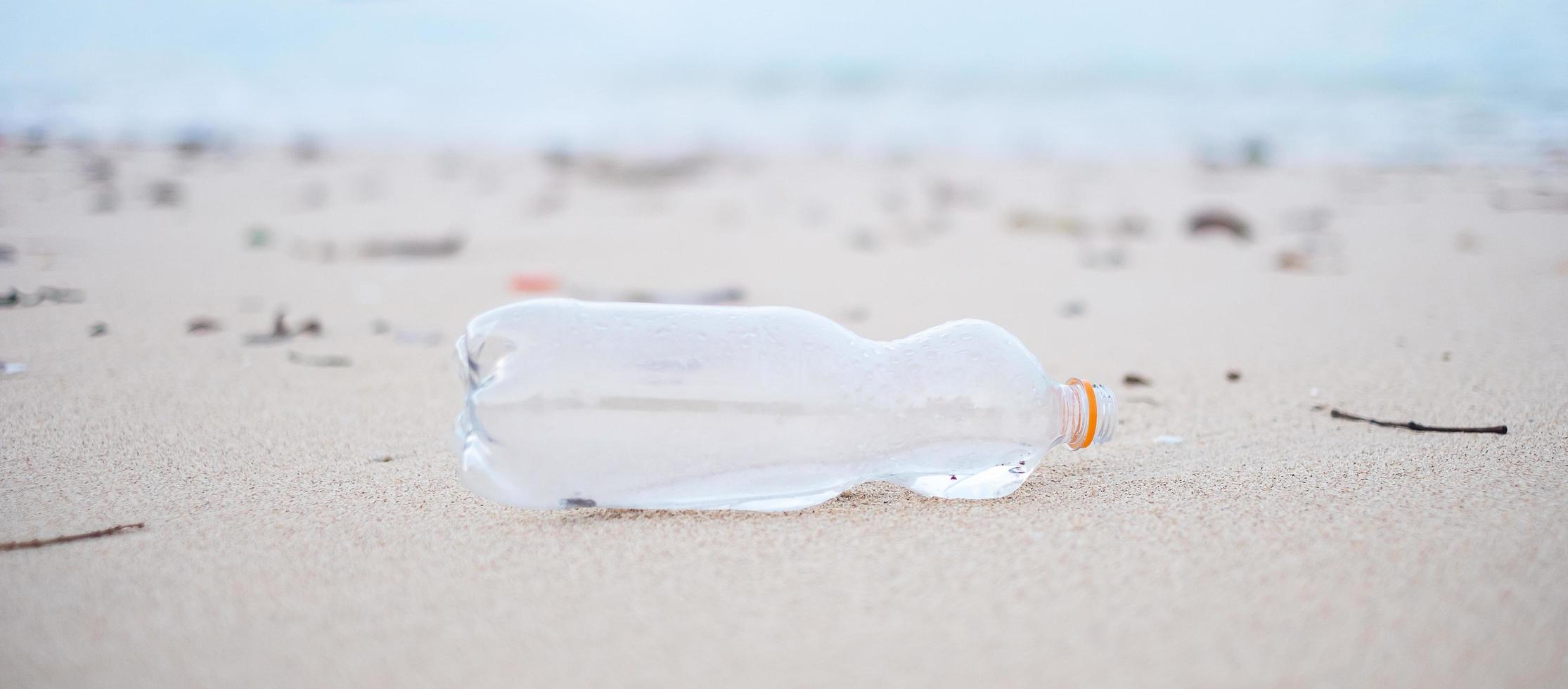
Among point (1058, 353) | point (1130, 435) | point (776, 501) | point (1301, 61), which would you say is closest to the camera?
point (776, 501)

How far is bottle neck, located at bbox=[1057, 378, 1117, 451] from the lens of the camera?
4.56ft

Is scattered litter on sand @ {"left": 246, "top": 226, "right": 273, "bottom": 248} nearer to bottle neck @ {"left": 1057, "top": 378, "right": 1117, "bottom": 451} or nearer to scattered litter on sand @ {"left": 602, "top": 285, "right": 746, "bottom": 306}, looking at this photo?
scattered litter on sand @ {"left": 602, "top": 285, "right": 746, "bottom": 306}

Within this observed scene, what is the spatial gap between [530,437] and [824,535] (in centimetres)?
42

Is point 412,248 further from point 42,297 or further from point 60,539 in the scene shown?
point 60,539

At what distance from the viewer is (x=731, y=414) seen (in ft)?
4.58

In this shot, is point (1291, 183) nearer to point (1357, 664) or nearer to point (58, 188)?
point (1357, 664)

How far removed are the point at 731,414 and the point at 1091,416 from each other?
0.49 metres

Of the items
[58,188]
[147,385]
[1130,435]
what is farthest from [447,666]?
[58,188]

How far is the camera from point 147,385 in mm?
2020

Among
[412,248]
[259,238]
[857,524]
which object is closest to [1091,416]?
[857,524]

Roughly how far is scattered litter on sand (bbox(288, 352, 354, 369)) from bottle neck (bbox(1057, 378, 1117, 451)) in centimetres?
165

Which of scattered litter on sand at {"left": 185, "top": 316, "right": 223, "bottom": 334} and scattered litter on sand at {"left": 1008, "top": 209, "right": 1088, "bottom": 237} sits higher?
scattered litter on sand at {"left": 1008, "top": 209, "right": 1088, "bottom": 237}

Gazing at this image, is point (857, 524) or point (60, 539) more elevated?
point (857, 524)

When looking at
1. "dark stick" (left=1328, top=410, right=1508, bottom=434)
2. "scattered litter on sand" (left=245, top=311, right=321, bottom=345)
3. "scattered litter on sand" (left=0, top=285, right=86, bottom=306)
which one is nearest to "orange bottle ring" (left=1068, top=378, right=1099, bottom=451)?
"dark stick" (left=1328, top=410, right=1508, bottom=434)
